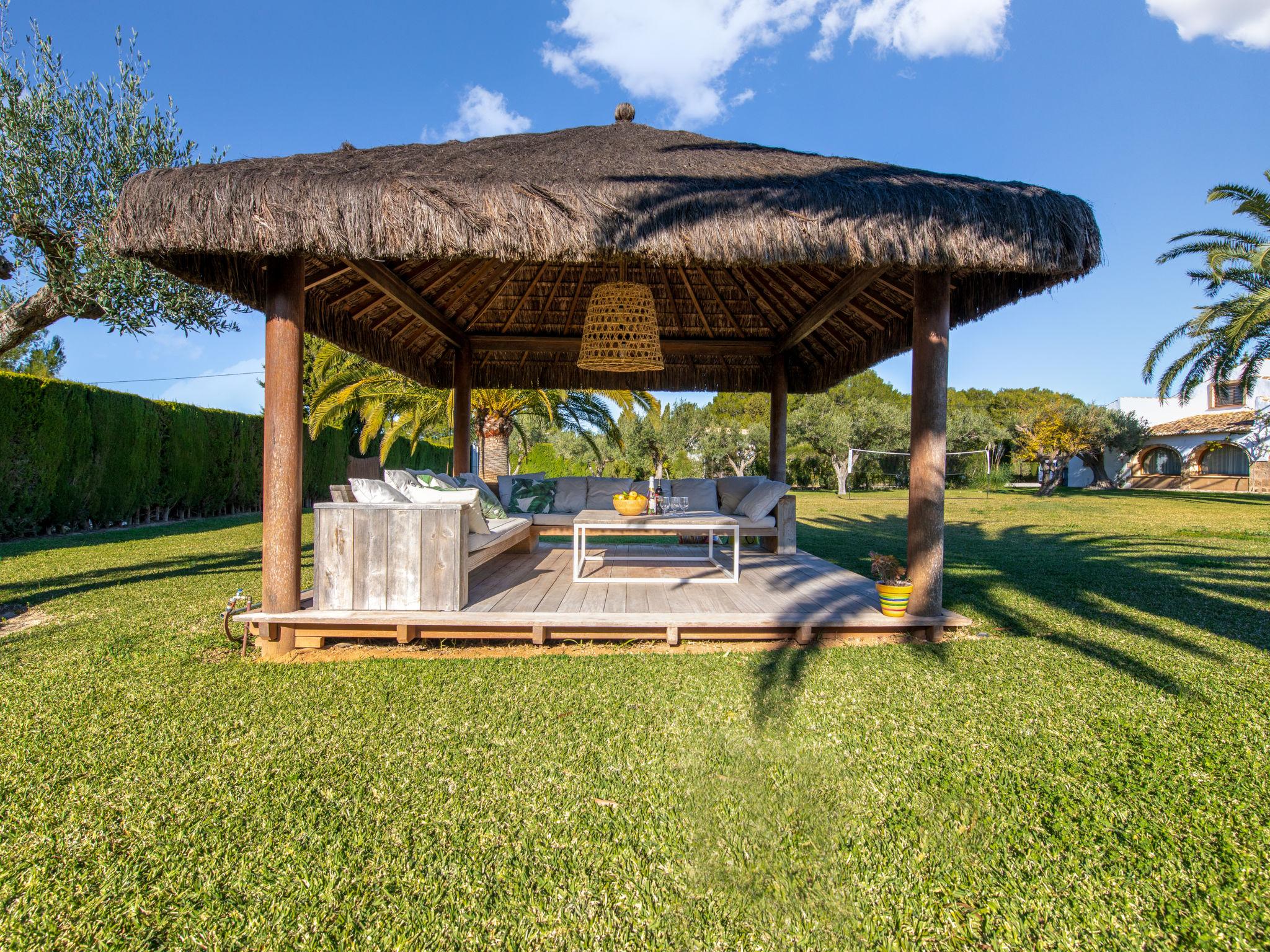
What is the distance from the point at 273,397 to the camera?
12.7 feet

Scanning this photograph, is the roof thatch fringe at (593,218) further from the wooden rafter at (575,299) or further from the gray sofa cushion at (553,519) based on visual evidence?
the gray sofa cushion at (553,519)

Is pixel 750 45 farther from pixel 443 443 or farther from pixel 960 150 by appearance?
pixel 443 443

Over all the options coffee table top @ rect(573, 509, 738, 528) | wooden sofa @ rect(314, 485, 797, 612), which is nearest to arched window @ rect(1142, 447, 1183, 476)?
coffee table top @ rect(573, 509, 738, 528)

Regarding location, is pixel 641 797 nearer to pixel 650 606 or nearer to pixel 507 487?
pixel 650 606

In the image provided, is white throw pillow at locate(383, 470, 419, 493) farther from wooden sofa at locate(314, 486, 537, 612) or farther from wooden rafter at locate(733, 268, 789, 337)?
wooden rafter at locate(733, 268, 789, 337)

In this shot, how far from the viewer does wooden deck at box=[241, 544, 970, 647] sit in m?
3.93

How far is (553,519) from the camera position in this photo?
7.02 meters

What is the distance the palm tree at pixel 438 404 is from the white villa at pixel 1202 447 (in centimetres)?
2049

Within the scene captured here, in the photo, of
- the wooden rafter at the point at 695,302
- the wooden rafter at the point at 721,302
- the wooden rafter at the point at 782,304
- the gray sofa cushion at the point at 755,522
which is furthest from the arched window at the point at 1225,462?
the gray sofa cushion at the point at 755,522

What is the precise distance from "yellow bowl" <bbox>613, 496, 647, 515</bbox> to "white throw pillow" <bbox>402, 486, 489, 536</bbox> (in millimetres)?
1130

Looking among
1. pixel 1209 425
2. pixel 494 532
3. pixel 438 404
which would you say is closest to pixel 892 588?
pixel 494 532

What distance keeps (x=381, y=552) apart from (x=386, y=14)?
32.8ft

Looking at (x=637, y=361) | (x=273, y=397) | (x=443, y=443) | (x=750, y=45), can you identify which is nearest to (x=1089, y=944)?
(x=273, y=397)

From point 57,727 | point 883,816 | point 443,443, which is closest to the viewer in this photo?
point 883,816
